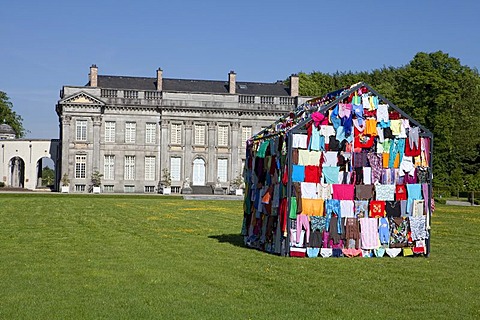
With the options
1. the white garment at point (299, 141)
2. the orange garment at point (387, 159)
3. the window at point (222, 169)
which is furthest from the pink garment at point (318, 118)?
the window at point (222, 169)

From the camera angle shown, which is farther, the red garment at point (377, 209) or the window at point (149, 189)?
the window at point (149, 189)

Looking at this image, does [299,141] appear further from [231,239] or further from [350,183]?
[231,239]

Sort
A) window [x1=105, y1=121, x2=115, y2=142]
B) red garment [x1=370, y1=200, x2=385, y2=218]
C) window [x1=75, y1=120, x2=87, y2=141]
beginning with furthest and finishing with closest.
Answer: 1. window [x1=105, y1=121, x2=115, y2=142]
2. window [x1=75, y1=120, x2=87, y2=141]
3. red garment [x1=370, y1=200, x2=385, y2=218]

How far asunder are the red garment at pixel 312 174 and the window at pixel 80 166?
2003 inches

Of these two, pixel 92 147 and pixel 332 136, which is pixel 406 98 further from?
pixel 332 136

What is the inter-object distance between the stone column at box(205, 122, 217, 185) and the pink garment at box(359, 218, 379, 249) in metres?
50.9

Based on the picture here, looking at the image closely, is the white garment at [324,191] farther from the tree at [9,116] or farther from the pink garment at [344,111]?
the tree at [9,116]

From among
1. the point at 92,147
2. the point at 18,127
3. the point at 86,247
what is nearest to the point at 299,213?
the point at 86,247

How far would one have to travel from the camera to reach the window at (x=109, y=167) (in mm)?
66188

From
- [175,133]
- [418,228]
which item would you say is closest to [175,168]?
[175,133]

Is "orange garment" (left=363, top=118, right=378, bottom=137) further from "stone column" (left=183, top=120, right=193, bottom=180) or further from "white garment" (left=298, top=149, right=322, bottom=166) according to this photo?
"stone column" (left=183, top=120, right=193, bottom=180)

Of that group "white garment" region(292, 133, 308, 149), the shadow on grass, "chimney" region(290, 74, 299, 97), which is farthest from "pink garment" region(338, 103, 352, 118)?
"chimney" region(290, 74, 299, 97)

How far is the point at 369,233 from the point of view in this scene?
1709 cm

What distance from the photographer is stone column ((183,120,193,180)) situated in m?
67.3
